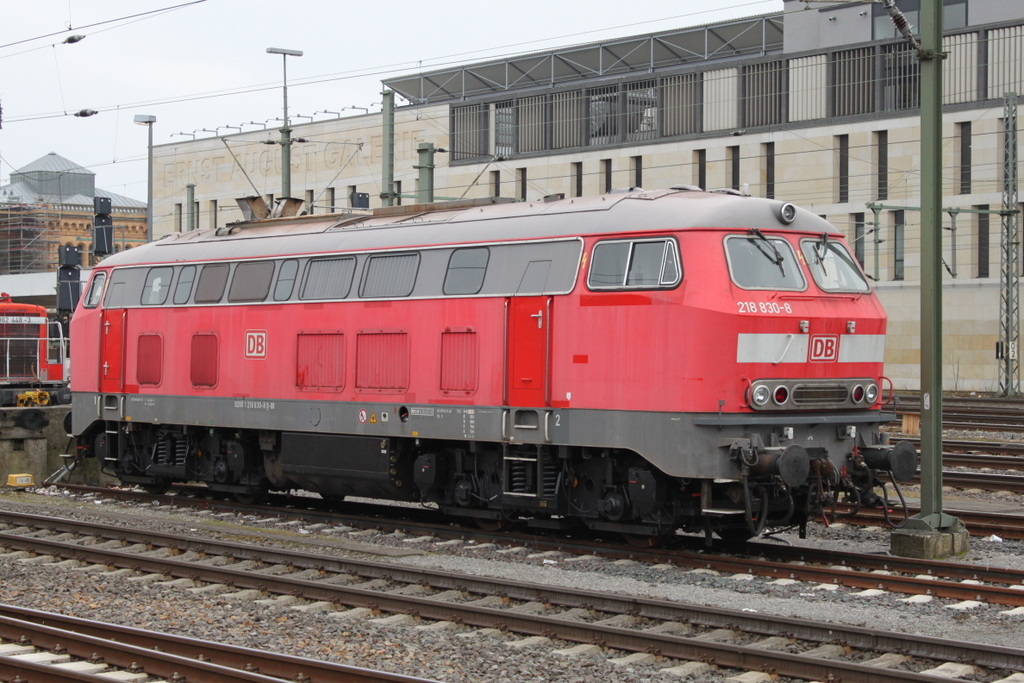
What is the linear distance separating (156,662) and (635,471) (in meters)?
5.83

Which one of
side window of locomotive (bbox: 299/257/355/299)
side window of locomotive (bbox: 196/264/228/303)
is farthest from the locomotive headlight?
side window of locomotive (bbox: 196/264/228/303)

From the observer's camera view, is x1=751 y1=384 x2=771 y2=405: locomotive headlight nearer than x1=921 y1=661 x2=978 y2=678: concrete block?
No

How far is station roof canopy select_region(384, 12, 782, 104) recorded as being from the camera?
56812 millimetres

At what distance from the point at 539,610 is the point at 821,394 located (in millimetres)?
4230

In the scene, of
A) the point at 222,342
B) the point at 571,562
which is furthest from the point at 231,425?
A: the point at 571,562

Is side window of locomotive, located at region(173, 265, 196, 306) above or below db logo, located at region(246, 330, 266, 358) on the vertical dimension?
above

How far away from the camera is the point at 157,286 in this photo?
1870 cm

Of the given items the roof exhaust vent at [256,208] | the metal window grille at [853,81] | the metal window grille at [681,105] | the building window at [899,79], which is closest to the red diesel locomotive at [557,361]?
the roof exhaust vent at [256,208]

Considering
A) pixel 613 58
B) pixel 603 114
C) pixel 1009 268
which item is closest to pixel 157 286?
pixel 1009 268

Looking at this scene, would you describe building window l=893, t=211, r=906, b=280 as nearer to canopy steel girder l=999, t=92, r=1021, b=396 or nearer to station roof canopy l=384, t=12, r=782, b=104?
canopy steel girder l=999, t=92, r=1021, b=396

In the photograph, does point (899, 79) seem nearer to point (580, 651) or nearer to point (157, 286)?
point (157, 286)

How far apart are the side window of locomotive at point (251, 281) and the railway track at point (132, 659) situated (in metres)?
7.53

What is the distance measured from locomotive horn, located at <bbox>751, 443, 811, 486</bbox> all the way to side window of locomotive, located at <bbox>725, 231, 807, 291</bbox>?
68.4 inches

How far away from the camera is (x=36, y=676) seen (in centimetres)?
832
